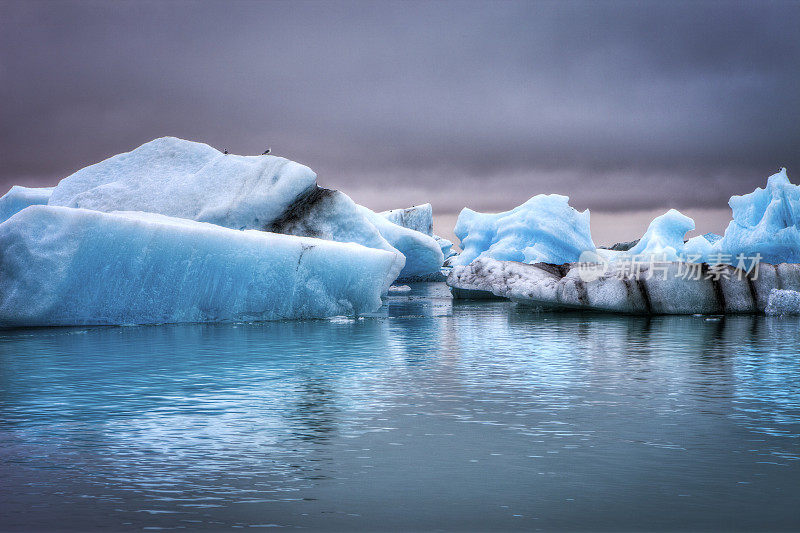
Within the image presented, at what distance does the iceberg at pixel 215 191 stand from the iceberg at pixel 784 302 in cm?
725

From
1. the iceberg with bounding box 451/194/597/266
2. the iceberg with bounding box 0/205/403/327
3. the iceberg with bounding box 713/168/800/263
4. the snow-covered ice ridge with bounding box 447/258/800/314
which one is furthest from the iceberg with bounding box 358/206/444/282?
the iceberg with bounding box 0/205/403/327

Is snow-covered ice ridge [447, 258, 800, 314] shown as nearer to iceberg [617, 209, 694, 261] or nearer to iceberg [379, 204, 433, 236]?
iceberg [617, 209, 694, 261]

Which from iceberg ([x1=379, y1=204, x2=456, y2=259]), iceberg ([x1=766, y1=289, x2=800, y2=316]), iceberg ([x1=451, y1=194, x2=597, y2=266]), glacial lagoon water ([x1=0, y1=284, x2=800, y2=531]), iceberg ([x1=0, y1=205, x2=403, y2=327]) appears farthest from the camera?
iceberg ([x1=379, y1=204, x2=456, y2=259])

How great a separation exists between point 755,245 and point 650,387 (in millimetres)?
15828

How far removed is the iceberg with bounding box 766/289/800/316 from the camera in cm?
1116

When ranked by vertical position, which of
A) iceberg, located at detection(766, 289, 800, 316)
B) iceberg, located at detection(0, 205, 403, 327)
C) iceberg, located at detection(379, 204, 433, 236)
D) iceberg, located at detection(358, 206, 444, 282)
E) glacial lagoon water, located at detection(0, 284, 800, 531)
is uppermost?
iceberg, located at detection(379, 204, 433, 236)

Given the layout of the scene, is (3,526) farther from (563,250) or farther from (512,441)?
(563,250)

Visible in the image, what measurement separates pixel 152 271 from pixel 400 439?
6.66 m

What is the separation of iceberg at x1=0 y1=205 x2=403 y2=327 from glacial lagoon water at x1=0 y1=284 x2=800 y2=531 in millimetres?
2254

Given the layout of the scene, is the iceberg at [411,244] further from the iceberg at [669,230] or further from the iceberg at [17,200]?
the iceberg at [17,200]

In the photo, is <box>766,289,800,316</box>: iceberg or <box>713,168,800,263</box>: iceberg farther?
<box>713,168,800,263</box>: iceberg

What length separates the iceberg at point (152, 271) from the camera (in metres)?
8.69

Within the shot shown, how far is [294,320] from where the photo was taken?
10797 mm

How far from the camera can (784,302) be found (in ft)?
36.7
